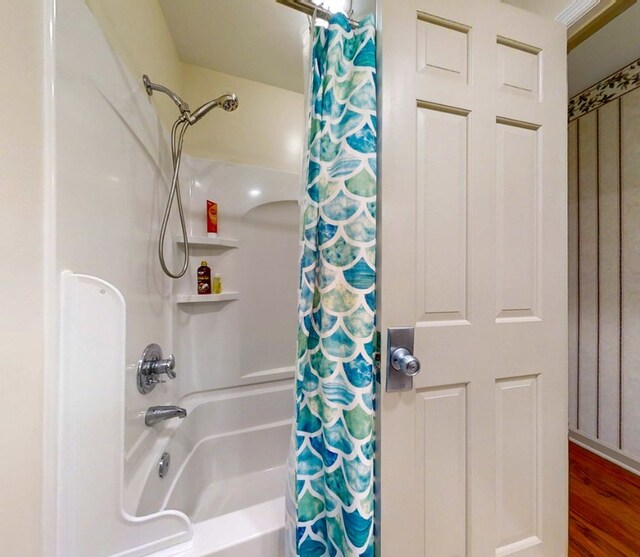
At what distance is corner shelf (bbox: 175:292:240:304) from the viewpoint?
1534 millimetres

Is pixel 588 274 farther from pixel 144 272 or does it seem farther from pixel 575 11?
pixel 144 272

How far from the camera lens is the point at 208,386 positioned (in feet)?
5.48

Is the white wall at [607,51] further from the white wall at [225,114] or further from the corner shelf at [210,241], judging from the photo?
the corner shelf at [210,241]

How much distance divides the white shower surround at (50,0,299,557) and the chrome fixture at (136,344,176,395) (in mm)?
50

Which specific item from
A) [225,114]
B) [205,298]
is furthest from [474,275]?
[225,114]

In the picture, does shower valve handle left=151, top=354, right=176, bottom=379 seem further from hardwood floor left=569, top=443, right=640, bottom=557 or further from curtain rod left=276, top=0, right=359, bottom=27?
hardwood floor left=569, top=443, right=640, bottom=557

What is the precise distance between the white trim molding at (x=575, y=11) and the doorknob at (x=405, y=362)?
1.35 meters

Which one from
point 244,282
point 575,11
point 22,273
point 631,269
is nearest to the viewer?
point 22,273

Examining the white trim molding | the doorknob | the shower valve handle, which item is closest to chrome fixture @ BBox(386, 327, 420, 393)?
the doorknob

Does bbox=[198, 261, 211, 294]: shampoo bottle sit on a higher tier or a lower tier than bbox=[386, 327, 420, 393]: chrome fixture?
higher

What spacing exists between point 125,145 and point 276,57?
1.17m

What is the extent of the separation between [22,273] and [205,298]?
3.37ft

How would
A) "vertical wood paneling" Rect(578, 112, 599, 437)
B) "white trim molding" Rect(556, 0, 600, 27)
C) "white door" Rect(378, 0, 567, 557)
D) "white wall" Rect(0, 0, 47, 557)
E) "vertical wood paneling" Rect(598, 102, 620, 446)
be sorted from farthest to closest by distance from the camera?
1. "vertical wood paneling" Rect(578, 112, 599, 437)
2. "vertical wood paneling" Rect(598, 102, 620, 446)
3. "white trim molding" Rect(556, 0, 600, 27)
4. "white door" Rect(378, 0, 567, 557)
5. "white wall" Rect(0, 0, 47, 557)

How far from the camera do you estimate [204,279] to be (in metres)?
1.65
